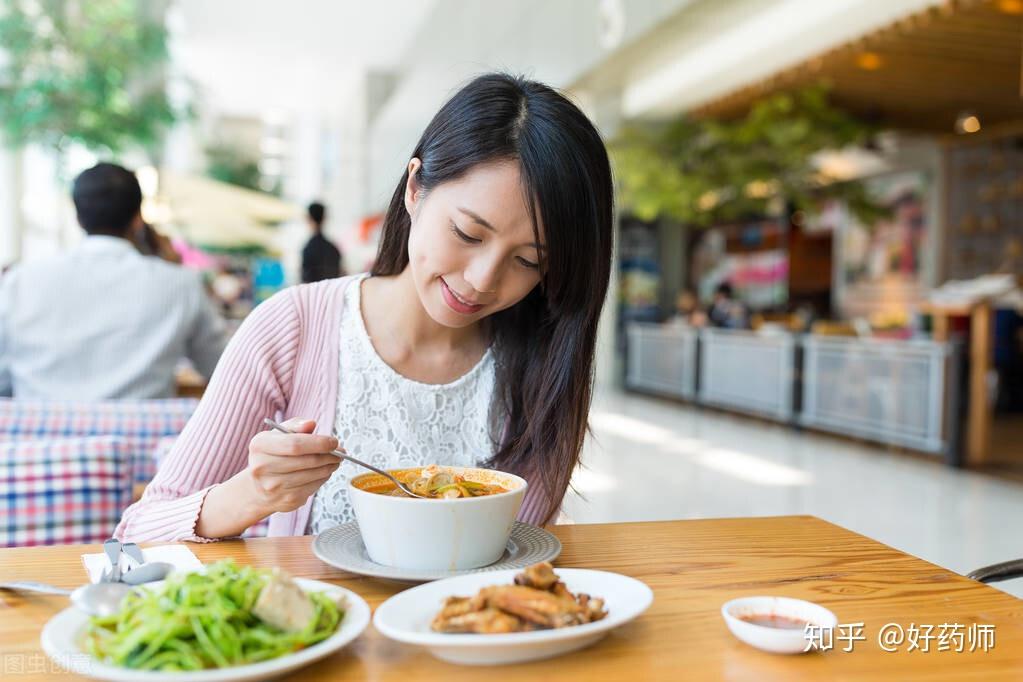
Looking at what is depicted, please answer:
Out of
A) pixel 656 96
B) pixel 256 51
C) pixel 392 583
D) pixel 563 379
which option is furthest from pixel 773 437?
pixel 256 51

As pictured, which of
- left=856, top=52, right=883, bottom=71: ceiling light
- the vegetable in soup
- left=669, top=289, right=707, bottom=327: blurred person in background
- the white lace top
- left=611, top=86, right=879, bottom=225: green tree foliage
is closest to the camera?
the vegetable in soup

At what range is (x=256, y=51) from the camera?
21.0 meters

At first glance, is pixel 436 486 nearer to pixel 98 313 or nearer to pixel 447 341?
pixel 447 341

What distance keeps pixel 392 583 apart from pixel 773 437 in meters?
7.08

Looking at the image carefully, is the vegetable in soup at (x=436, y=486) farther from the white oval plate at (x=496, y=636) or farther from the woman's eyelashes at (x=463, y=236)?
the woman's eyelashes at (x=463, y=236)

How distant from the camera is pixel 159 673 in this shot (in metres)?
0.65

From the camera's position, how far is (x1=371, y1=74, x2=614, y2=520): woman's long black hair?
50.6 inches

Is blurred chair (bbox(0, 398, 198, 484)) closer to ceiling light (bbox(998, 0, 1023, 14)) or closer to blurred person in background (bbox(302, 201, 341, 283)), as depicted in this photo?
blurred person in background (bbox(302, 201, 341, 283))

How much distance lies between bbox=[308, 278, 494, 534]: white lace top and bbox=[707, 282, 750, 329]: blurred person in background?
8694 millimetres

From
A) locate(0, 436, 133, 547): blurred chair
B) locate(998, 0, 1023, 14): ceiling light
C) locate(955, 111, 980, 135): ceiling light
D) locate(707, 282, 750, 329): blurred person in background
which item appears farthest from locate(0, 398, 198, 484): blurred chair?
locate(955, 111, 980, 135): ceiling light

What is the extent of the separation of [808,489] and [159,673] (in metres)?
5.20

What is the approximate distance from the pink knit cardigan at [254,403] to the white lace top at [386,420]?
25 millimetres

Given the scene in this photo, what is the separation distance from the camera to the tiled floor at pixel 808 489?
4.34m

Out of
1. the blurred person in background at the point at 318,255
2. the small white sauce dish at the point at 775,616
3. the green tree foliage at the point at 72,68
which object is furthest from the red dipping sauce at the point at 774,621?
the green tree foliage at the point at 72,68
